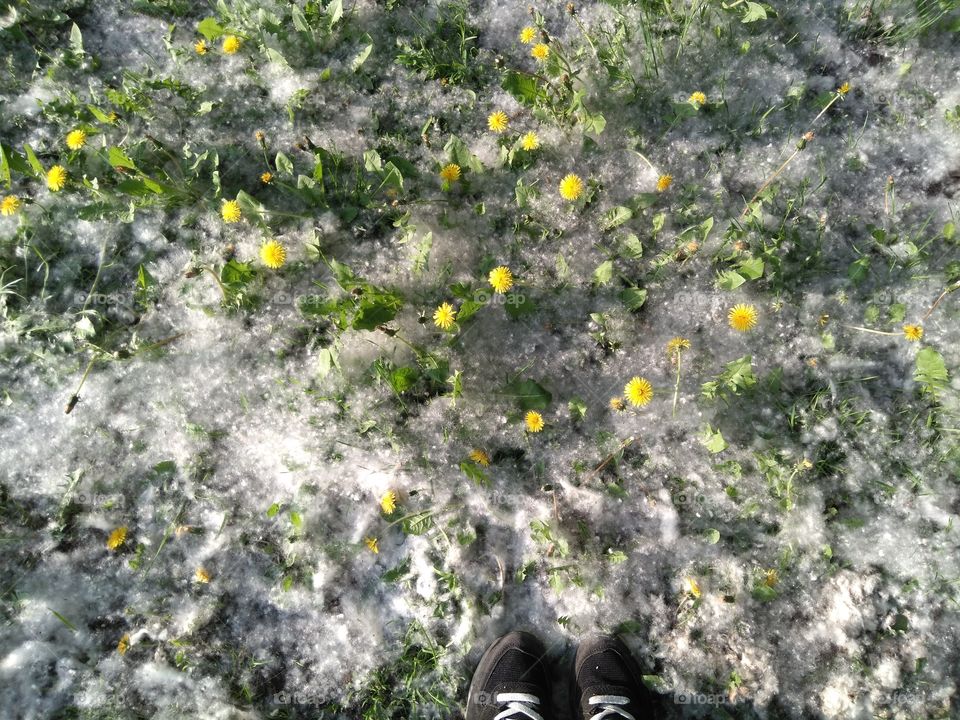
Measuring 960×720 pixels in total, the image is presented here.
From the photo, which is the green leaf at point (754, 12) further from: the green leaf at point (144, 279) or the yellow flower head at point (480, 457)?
the green leaf at point (144, 279)

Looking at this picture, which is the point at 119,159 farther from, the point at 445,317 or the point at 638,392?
the point at 638,392

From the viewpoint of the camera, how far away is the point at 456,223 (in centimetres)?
282

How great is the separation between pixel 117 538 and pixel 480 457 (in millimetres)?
1663

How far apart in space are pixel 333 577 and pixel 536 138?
7.30ft

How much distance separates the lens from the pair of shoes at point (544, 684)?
246cm

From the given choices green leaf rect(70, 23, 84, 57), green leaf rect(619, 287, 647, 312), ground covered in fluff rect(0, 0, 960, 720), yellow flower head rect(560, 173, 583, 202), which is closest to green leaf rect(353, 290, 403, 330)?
ground covered in fluff rect(0, 0, 960, 720)

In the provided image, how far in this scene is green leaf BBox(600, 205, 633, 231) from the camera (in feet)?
8.93

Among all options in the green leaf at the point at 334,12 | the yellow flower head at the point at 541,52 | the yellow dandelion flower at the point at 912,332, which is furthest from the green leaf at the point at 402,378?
the yellow dandelion flower at the point at 912,332

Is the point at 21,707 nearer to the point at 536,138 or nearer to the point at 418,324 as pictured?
the point at 418,324

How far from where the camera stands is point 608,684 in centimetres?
245

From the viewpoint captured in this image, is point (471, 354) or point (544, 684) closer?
point (544, 684)

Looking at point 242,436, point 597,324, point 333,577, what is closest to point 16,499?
point 242,436

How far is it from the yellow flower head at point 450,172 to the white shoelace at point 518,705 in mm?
2261

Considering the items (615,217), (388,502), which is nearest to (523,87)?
(615,217)
